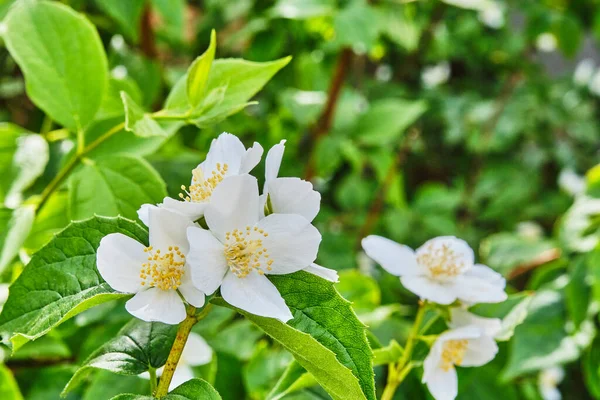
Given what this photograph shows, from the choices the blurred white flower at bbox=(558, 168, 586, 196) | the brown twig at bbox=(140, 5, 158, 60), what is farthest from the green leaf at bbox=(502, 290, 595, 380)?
the blurred white flower at bbox=(558, 168, 586, 196)

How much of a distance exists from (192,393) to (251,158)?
0.17 m

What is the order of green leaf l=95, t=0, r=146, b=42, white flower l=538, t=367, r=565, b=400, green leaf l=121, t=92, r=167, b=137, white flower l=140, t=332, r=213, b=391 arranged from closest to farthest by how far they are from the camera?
green leaf l=121, t=92, r=167, b=137 → white flower l=140, t=332, r=213, b=391 → green leaf l=95, t=0, r=146, b=42 → white flower l=538, t=367, r=565, b=400

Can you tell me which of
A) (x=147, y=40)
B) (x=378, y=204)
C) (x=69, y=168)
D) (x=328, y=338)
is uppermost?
(x=328, y=338)

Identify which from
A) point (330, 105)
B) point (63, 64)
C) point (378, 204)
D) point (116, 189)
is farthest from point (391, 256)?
point (378, 204)

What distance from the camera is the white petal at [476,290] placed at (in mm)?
537

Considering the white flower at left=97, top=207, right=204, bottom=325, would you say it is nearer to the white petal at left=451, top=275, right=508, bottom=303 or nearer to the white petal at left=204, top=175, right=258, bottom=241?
the white petal at left=204, top=175, right=258, bottom=241

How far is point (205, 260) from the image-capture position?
1.41 feet

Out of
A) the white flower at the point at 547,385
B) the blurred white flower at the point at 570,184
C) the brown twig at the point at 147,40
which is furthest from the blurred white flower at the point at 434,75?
the brown twig at the point at 147,40

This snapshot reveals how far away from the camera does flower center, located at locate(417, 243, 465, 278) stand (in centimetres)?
60

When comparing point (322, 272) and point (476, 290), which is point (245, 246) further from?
point (476, 290)

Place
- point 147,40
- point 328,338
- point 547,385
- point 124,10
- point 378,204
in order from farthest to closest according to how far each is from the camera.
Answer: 1. point 378,204
2. point 547,385
3. point 147,40
4. point 124,10
5. point 328,338

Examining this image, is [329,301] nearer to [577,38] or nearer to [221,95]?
[221,95]

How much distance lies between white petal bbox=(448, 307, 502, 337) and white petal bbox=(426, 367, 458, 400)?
0.14 ft

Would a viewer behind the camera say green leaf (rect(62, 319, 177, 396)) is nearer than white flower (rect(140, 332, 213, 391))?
Yes
